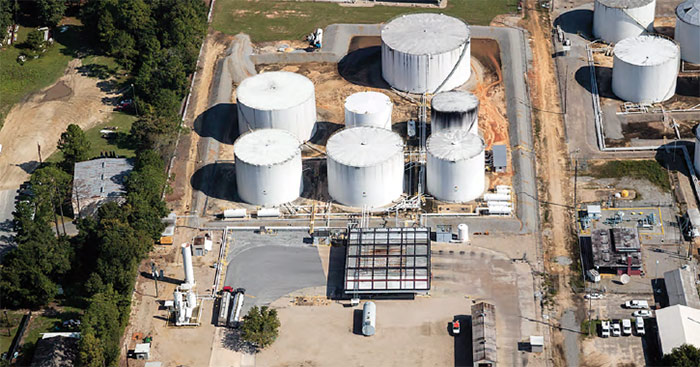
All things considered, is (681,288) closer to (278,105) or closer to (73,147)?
(278,105)

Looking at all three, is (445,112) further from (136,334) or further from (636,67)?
(136,334)

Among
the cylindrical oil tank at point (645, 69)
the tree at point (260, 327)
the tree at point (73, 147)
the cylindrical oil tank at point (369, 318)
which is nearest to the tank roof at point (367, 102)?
the cylindrical oil tank at point (645, 69)

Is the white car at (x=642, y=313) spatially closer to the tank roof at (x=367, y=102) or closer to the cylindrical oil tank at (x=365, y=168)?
the cylindrical oil tank at (x=365, y=168)

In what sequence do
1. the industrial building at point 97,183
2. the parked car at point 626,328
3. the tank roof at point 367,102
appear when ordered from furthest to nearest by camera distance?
the tank roof at point 367,102, the industrial building at point 97,183, the parked car at point 626,328

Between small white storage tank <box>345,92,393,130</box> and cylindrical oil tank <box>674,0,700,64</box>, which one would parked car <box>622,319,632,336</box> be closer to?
small white storage tank <box>345,92,393,130</box>

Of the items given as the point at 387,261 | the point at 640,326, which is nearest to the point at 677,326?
the point at 640,326
